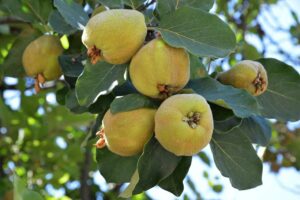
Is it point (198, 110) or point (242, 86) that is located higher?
point (198, 110)

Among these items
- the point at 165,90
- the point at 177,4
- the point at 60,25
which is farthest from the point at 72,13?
the point at 165,90

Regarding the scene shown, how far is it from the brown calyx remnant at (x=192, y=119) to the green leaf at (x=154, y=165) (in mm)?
122

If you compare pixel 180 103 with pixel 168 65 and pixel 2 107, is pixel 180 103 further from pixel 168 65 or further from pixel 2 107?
pixel 2 107

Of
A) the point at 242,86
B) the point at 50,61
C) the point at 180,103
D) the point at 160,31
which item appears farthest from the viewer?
the point at 50,61

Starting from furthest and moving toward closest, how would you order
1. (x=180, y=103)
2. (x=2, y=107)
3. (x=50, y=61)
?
(x=2, y=107) < (x=50, y=61) < (x=180, y=103)

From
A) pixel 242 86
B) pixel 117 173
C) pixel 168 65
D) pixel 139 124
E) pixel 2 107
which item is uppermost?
pixel 168 65

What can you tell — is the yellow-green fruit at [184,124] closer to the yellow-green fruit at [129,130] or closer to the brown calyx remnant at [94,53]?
the yellow-green fruit at [129,130]

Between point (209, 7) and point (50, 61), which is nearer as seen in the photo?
point (209, 7)

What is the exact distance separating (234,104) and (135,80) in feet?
0.77

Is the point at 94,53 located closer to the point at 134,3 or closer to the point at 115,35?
the point at 115,35

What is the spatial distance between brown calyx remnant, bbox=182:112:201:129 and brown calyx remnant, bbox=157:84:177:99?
10 cm

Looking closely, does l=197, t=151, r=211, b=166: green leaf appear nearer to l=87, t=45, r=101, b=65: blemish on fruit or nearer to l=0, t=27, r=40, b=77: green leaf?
l=0, t=27, r=40, b=77: green leaf

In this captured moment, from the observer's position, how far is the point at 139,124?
133 centimetres

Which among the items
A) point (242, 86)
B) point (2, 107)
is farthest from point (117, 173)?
point (2, 107)
